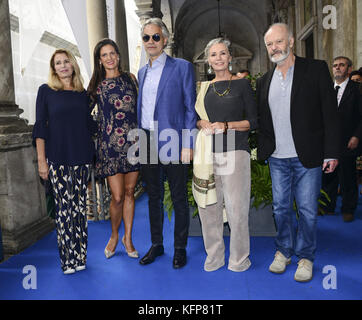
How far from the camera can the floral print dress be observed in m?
2.83

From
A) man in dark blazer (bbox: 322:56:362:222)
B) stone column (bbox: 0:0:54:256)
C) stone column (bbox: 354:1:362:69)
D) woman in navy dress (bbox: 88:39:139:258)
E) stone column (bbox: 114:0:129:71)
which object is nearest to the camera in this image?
woman in navy dress (bbox: 88:39:139:258)

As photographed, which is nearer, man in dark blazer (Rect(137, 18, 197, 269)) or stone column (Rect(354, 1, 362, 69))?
man in dark blazer (Rect(137, 18, 197, 269))

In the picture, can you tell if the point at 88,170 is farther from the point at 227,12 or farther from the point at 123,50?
the point at 227,12

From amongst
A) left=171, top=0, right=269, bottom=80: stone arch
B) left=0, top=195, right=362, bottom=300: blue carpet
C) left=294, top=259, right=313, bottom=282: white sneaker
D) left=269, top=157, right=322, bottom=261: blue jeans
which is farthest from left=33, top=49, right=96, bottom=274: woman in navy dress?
left=171, top=0, right=269, bottom=80: stone arch

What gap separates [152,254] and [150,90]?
4.83 feet

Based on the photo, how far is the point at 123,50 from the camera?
5.97 m

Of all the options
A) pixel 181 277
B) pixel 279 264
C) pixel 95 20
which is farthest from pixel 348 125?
pixel 95 20

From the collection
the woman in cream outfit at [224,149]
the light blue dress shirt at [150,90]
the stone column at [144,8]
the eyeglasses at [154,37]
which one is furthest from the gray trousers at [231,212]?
the stone column at [144,8]

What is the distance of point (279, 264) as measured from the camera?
2.75 m

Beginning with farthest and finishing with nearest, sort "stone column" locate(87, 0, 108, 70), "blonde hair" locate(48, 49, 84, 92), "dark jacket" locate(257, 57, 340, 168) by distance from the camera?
"stone column" locate(87, 0, 108, 70) → "blonde hair" locate(48, 49, 84, 92) → "dark jacket" locate(257, 57, 340, 168)

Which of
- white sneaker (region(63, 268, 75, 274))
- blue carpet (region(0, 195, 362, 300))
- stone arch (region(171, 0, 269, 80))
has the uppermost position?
stone arch (region(171, 0, 269, 80))

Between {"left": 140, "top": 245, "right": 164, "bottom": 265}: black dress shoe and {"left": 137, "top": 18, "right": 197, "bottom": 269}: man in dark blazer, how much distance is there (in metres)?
0.25

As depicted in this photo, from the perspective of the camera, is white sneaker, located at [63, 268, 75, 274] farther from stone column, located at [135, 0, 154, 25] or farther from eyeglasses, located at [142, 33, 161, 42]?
stone column, located at [135, 0, 154, 25]

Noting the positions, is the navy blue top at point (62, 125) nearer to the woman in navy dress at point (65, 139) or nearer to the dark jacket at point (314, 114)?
the woman in navy dress at point (65, 139)
